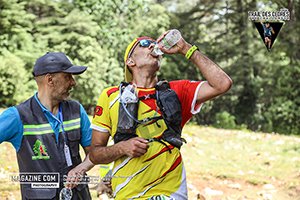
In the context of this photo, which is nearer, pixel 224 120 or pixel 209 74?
pixel 209 74

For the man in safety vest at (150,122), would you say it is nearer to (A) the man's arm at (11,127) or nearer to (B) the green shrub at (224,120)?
(A) the man's arm at (11,127)

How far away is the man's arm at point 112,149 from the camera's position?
10.2 feet

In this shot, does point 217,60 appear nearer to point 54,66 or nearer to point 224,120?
point 224,120

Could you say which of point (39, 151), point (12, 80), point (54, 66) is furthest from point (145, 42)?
point (12, 80)

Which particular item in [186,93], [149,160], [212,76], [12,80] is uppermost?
[212,76]

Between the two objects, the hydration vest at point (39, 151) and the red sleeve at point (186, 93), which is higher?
the red sleeve at point (186, 93)

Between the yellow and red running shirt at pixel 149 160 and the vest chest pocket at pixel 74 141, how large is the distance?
62 centimetres

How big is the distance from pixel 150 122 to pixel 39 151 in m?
1.02

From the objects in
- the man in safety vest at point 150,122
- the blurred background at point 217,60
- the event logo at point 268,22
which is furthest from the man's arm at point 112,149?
the blurred background at point 217,60

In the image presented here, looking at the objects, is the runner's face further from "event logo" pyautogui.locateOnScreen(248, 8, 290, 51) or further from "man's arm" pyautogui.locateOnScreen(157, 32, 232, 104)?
"event logo" pyautogui.locateOnScreen(248, 8, 290, 51)

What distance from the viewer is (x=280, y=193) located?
27.5 feet

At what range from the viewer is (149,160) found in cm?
323

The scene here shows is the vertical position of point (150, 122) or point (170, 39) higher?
Result: point (170, 39)

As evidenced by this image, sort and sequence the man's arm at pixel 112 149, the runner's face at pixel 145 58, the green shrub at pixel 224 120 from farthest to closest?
the green shrub at pixel 224 120 < the runner's face at pixel 145 58 < the man's arm at pixel 112 149
